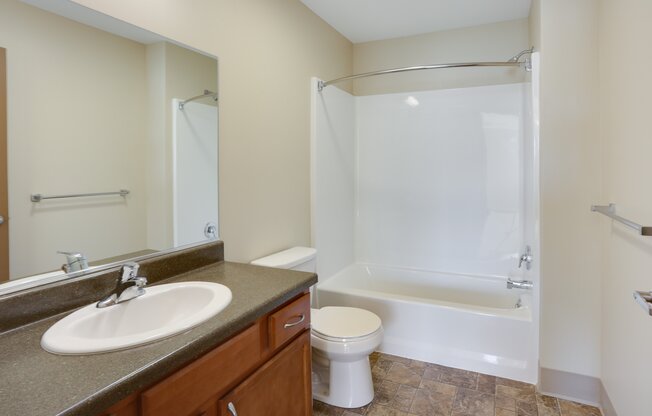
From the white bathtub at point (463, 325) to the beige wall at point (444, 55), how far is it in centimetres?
164

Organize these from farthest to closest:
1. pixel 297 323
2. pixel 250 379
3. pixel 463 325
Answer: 1. pixel 463 325
2. pixel 297 323
3. pixel 250 379

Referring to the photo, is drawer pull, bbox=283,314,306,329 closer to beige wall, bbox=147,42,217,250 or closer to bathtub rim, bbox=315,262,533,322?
beige wall, bbox=147,42,217,250

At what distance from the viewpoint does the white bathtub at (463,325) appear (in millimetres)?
2232

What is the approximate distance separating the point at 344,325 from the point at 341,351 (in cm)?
19

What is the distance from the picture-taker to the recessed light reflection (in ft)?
10.4

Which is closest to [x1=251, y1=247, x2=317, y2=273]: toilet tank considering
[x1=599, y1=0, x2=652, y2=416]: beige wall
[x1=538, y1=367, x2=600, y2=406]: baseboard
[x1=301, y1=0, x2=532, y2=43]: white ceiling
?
[x1=538, y1=367, x2=600, y2=406]: baseboard

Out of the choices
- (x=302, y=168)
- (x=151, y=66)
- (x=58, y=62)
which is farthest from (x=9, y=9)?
(x=302, y=168)

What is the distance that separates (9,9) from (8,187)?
52 centimetres

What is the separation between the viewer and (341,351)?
186 centimetres

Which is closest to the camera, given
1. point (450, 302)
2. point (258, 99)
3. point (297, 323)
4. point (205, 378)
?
point (205, 378)

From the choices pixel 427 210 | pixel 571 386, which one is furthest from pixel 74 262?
pixel 427 210

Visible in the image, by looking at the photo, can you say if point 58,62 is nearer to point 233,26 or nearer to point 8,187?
point 8,187

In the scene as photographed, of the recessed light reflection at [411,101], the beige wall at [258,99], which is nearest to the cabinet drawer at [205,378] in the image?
the beige wall at [258,99]

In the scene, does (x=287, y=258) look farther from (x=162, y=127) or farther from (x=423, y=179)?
(x=423, y=179)
